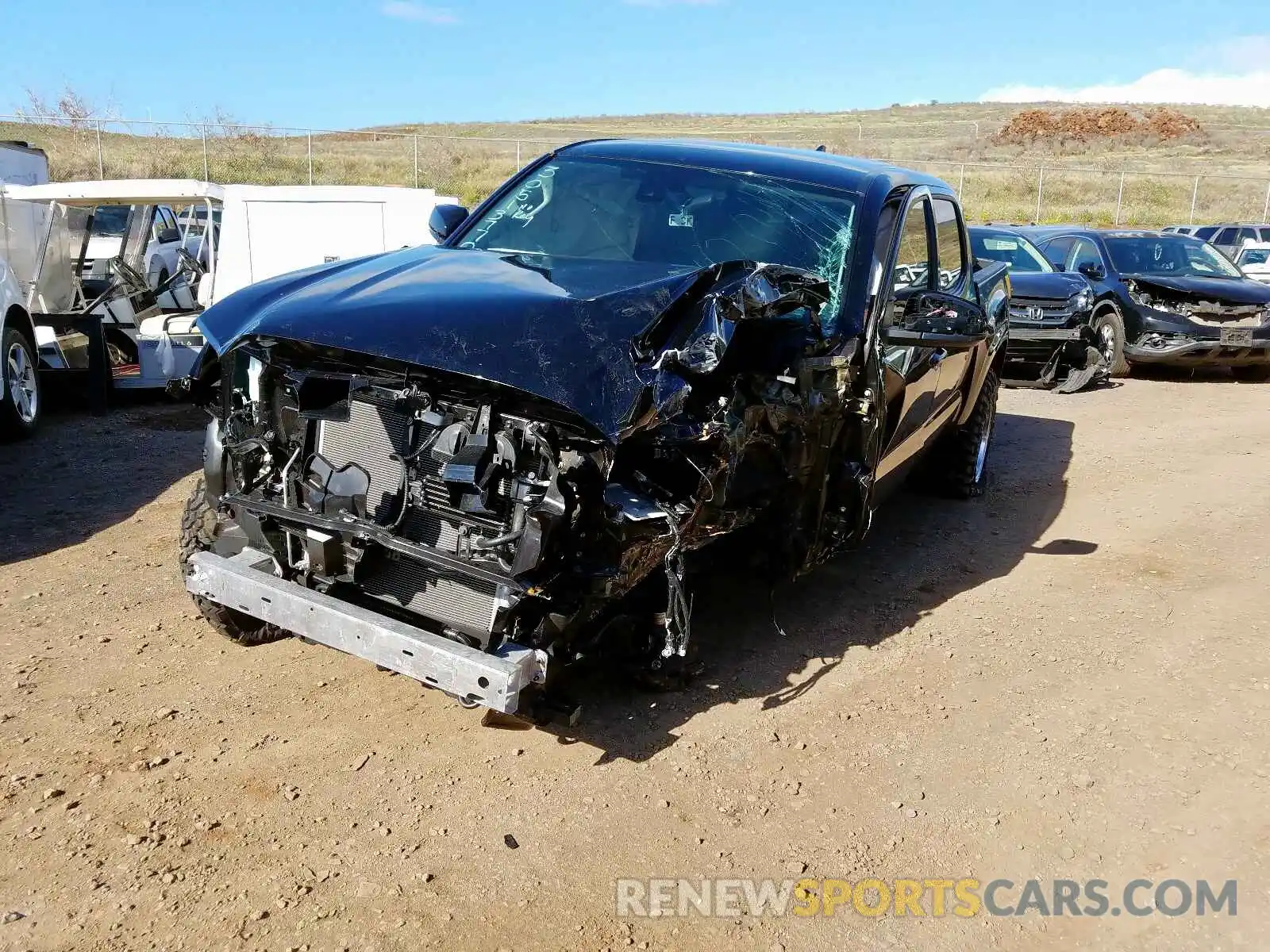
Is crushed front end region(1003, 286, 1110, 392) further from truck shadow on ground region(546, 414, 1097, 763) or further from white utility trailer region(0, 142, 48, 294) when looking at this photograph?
white utility trailer region(0, 142, 48, 294)

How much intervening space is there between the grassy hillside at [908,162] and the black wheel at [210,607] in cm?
2255

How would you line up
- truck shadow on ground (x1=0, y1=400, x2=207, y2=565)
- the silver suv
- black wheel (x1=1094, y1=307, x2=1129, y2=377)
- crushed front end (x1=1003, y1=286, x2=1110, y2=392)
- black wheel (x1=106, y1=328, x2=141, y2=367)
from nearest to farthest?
truck shadow on ground (x1=0, y1=400, x2=207, y2=565), black wheel (x1=106, y1=328, x2=141, y2=367), crushed front end (x1=1003, y1=286, x2=1110, y2=392), black wheel (x1=1094, y1=307, x2=1129, y2=377), the silver suv

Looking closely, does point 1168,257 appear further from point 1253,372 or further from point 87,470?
point 87,470

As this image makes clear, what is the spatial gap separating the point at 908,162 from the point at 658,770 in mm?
45002

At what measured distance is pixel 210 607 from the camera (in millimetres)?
4105

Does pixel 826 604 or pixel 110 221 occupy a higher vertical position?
pixel 110 221

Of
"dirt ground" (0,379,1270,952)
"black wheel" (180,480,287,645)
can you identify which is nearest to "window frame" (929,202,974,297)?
"dirt ground" (0,379,1270,952)

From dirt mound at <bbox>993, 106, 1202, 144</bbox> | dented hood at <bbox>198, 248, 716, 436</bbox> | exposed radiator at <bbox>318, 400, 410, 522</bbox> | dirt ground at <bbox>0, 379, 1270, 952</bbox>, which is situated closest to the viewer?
dirt ground at <bbox>0, 379, 1270, 952</bbox>

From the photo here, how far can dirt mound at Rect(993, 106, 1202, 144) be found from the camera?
A: 54.7 metres

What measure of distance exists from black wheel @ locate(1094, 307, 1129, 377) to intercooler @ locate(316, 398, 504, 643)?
418 inches

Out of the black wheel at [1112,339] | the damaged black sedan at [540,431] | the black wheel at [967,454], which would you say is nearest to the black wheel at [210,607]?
the damaged black sedan at [540,431]

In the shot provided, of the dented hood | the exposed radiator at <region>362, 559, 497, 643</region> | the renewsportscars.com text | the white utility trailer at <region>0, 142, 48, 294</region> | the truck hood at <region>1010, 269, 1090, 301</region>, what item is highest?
the dented hood

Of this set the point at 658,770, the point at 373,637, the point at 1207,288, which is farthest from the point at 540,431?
the point at 1207,288

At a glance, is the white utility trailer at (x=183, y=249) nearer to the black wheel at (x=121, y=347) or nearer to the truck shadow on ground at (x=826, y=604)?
the black wheel at (x=121, y=347)
